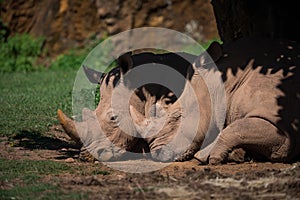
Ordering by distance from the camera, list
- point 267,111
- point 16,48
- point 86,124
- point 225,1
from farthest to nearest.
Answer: point 16,48 < point 225,1 < point 86,124 < point 267,111

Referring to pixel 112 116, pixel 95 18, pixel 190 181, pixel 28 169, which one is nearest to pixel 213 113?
pixel 112 116

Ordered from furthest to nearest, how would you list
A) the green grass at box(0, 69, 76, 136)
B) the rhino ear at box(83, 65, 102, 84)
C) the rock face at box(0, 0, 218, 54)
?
the rock face at box(0, 0, 218, 54) → the green grass at box(0, 69, 76, 136) → the rhino ear at box(83, 65, 102, 84)

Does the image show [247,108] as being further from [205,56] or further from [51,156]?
[51,156]

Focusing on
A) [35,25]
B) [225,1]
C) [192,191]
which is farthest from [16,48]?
[192,191]

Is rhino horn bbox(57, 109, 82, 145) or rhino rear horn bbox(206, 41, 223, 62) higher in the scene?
rhino rear horn bbox(206, 41, 223, 62)

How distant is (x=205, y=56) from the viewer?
8.07 metres

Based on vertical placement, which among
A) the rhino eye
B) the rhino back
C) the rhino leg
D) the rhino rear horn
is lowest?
the rhino leg

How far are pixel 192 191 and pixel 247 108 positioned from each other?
5.56 feet

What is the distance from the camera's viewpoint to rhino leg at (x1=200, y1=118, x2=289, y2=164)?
7.33 meters

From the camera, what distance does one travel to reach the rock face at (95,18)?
16859mm

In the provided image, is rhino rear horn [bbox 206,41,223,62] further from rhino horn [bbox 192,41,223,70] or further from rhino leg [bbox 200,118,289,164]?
rhino leg [bbox 200,118,289,164]

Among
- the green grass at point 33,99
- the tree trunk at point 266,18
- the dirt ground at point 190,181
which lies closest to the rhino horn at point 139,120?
the dirt ground at point 190,181

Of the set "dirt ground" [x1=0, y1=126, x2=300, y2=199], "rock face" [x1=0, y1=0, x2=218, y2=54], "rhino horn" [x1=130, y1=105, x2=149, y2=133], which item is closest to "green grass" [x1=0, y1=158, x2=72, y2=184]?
"dirt ground" [x1=0, y1=126, x2=300, y2=199]

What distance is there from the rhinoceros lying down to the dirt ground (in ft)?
0.60
